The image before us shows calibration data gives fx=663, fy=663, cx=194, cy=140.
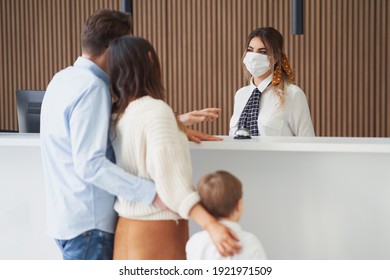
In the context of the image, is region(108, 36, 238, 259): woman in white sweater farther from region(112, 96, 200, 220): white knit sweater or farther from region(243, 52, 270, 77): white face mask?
region(243, 52, 270, 77): white face mask

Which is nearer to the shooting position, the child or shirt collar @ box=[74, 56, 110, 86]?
the child

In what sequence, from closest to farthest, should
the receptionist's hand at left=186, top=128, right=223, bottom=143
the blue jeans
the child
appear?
the child < the blue jeans < the receptionist's hand at left=186, top=128, right=223, bottom=143

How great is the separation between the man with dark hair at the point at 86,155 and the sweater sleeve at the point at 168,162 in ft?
0.23

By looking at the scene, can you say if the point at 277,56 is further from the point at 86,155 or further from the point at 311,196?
the point at 86,155

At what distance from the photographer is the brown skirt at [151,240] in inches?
94.4

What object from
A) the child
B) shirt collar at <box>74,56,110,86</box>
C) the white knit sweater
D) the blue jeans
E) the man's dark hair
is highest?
the man's dark hair

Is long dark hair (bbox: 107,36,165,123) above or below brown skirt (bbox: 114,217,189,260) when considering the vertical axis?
above

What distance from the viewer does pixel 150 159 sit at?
2.32m

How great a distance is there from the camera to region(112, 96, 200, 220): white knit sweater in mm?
2285

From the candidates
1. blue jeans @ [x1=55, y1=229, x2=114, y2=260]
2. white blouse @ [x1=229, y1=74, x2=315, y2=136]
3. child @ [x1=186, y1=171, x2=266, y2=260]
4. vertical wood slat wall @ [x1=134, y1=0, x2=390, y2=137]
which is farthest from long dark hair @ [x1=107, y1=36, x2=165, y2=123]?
vertical wood slat wall @ [x1=134, y1=0, x2=390, y2=137]

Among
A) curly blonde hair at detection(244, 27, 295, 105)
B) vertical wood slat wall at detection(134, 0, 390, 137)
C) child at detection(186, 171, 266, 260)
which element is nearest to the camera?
child at detection(186, 171, 266, 260)

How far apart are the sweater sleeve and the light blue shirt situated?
0.07m

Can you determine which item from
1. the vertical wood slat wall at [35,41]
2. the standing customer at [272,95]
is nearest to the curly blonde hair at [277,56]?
the standing customer at [272,95]

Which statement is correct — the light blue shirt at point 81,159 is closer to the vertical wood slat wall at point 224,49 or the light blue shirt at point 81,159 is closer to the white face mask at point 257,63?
the white face mask at point 257,63
